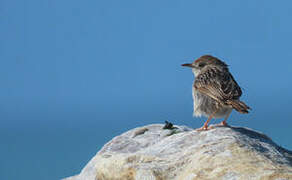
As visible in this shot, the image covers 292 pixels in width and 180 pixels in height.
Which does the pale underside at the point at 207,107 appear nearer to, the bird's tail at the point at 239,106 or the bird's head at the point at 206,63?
the bird's tail at the point at 239,106

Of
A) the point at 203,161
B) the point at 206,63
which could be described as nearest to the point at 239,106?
the point at 203,161

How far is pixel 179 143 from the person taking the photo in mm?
7418

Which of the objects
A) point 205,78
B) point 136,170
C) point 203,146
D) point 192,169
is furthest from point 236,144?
point 205,78

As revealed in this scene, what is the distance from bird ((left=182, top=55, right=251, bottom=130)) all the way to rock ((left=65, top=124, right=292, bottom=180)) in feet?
2.87

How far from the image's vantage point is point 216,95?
8938 mm

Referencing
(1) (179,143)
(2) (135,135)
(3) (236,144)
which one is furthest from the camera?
(2) (135,135)

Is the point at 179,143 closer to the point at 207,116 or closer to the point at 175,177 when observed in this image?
the point at 175,177

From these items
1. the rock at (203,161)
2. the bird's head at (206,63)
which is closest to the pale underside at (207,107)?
the rock at (203,161)

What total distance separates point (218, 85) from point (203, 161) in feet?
11.0

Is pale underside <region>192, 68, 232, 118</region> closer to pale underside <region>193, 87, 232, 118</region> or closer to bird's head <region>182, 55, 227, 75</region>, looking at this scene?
pale underside <region>193, 87, 232, 118</region>

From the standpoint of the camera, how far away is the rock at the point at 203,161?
5867 millimetres

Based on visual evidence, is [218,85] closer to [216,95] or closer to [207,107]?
[216,95]

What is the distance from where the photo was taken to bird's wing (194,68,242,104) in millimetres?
8891

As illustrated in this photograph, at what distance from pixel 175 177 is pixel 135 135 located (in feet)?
11.7
